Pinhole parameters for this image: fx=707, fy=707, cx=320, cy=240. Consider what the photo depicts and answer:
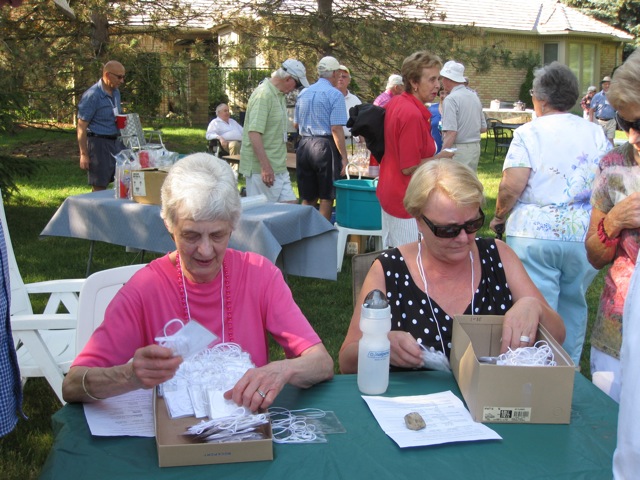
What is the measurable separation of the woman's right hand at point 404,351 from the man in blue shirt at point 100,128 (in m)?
6.08

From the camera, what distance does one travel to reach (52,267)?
652 centimetres

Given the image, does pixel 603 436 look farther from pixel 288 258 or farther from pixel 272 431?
pixel 288 258

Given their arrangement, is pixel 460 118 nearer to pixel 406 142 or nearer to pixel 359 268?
pixel 406 142

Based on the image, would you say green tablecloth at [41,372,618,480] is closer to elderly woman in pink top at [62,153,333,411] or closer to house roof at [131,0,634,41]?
elderly woman in pink top at [62,153,333,411]

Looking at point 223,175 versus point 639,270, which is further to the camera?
point 223,175

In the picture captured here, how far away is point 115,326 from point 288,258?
3258 mm

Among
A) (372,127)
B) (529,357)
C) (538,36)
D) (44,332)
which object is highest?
(538,36)

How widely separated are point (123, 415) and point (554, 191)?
2.61 metres

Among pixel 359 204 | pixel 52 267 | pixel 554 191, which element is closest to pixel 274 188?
pixel 359 204

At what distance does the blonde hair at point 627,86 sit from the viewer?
231 centimetres

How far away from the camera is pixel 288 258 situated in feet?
17.6

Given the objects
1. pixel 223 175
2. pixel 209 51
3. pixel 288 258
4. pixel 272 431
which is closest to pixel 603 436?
pixel 272 431

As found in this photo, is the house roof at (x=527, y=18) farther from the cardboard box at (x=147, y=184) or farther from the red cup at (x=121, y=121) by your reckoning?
the cardboard box at (x=147, y=184)

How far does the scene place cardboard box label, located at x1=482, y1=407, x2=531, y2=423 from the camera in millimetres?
1893
